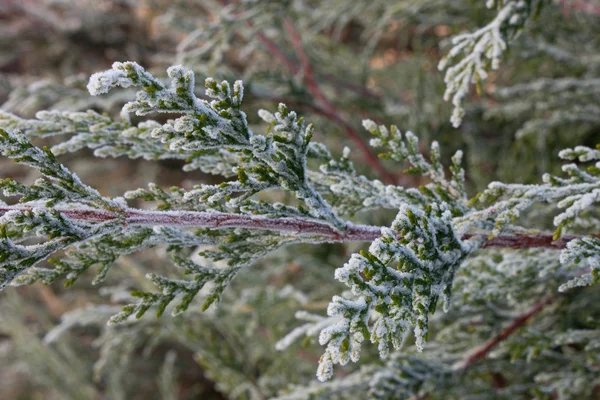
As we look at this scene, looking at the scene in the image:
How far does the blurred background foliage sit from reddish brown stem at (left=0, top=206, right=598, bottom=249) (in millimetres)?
736

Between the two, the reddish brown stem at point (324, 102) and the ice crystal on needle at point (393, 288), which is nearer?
the ice crystal on needle at point (393, 288)

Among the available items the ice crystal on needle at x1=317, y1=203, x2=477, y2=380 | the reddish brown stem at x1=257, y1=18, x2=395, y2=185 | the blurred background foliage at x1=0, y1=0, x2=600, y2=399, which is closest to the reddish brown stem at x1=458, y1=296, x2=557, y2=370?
the blurred background foliage at x1=0, y1=0, x2=600, y2=399

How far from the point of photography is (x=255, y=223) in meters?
1.26

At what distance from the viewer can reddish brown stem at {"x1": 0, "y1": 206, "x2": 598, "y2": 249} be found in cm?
118

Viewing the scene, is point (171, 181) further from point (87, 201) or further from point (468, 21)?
point (87, 201)

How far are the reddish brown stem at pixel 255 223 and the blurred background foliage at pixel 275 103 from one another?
74cm

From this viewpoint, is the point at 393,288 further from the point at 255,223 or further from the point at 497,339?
the point at 497,339

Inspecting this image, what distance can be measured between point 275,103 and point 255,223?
2.31m

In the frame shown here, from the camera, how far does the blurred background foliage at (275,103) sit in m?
2.90

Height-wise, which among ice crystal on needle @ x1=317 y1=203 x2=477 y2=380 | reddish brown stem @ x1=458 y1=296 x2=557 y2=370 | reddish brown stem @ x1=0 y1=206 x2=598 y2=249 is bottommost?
reddish brown stem @ x1=458 y1=296 x2=557 y2=370

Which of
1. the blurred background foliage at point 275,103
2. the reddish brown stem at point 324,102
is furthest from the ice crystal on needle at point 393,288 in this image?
the reddish brown stem at point 324,102

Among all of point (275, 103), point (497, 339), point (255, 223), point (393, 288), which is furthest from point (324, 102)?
point (393, 288)

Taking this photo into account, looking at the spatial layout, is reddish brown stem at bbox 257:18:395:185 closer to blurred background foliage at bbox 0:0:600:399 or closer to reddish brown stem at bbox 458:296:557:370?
blurred background foliage at bbox 0:0:600:399

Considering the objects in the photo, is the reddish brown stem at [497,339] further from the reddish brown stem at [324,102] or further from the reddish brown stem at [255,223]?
the reddish brown stem at [324,102]
